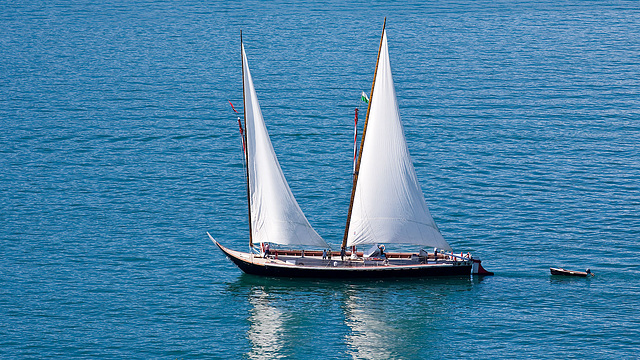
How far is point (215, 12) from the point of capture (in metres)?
185

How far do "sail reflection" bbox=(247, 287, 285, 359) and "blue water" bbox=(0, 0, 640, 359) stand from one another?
0.71 feet

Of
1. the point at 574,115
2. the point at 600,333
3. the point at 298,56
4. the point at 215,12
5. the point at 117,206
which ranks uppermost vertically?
the point at 215,12

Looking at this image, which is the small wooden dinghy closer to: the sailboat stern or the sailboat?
the sailboat stern

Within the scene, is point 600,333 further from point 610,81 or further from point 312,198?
point 610,81

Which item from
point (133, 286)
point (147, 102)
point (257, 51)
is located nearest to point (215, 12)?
point (257, 51)

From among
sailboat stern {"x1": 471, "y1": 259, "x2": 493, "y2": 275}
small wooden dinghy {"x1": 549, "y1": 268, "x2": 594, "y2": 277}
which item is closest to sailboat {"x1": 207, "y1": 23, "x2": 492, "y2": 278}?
sailboat stern {"x1": 471, "y1": 259, "x2": 493, "y2": 275}

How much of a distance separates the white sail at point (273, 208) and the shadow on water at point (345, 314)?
3.78 meters

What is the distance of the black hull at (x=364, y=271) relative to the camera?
269 ft

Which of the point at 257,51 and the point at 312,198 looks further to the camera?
the point at 257,51

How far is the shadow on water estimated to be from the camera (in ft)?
238

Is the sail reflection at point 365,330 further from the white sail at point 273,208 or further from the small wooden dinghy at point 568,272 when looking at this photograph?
the small wooden dinghy at point 568,272

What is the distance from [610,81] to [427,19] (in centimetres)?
4511

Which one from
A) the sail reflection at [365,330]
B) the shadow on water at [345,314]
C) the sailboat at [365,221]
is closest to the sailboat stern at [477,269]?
the sailboat at [365,221]

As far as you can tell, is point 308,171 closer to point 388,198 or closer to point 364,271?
point 388,198
